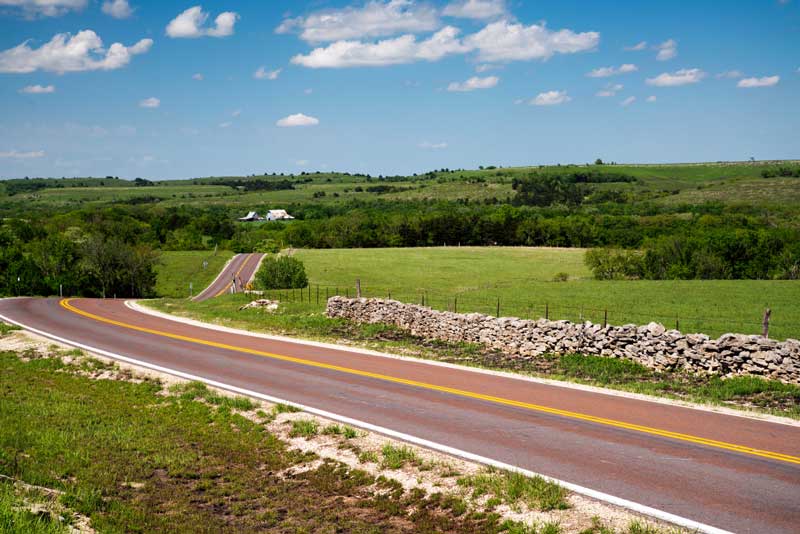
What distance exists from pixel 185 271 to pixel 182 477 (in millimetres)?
94982

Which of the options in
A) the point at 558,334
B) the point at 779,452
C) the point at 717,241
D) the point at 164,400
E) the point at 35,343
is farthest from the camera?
the point at 717,241

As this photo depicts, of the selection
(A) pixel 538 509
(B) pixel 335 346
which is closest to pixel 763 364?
(A) pixel 538 509

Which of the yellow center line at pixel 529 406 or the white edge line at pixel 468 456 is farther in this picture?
the yellow center line at pixel 529 406

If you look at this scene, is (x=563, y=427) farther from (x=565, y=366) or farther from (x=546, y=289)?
(x=546, y=289)

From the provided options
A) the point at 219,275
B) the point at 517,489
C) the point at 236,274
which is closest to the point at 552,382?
the point at 517,489

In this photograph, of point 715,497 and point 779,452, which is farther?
point 779,452

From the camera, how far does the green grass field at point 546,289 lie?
41047 millimetres

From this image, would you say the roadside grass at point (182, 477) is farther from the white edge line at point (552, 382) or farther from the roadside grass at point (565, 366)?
the roadside grass at point (565, 366)

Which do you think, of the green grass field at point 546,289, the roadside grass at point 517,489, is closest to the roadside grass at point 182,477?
the roadside grass at point 517,489

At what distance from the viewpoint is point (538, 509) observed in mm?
9609

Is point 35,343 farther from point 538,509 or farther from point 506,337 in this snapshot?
point 538,509

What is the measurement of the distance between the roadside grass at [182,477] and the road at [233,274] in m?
62.3

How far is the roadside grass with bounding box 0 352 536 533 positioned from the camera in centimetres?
970

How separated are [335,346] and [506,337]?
6623mm
